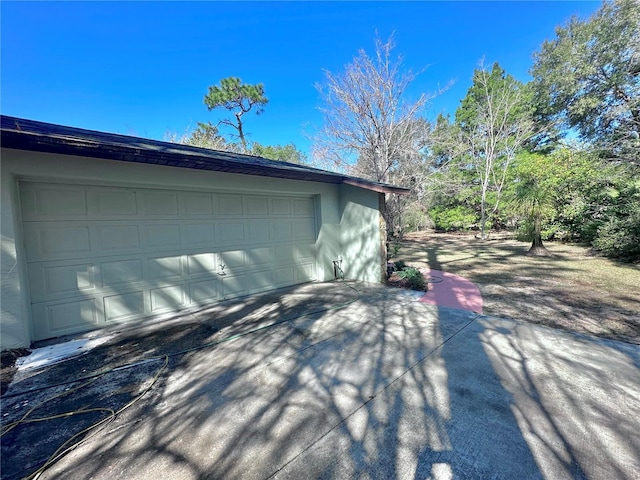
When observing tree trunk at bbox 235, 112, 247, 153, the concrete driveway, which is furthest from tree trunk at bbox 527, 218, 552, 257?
tree trunk at bbox 235, 112, 247, 153

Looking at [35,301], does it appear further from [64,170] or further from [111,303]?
[64,170]

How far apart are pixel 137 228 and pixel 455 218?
2251cm

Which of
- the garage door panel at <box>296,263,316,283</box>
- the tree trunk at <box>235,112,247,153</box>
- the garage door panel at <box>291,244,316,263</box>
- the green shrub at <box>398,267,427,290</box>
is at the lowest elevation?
the green shrub at <box>398,267,427,290</box>

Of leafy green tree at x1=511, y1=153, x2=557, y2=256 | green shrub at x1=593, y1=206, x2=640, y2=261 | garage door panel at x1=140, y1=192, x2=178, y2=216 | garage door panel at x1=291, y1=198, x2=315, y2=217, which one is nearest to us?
garage door panel at x1=140, y1=192, x2=178, y2=216

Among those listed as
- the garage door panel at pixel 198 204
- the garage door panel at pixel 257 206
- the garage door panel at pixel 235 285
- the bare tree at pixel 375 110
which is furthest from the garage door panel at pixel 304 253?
the bare tree at pixel 375 110

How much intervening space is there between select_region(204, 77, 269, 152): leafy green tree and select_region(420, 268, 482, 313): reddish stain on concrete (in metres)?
17.8

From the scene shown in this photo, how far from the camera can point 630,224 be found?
827cm

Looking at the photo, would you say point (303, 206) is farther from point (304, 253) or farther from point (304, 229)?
point (304, 253)

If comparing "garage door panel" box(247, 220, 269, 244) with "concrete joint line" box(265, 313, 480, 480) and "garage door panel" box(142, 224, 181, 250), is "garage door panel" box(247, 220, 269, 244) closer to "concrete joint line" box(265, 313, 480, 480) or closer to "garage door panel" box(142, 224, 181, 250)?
"garage door panel" box(142, 224, 181, 250)

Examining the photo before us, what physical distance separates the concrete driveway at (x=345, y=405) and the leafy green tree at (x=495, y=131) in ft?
54.0

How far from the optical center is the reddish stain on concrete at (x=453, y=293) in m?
5.01

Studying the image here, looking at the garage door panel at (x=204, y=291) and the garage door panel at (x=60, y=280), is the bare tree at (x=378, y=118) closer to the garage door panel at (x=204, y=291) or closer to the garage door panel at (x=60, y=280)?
the garage door panel at (x=204, y=291)

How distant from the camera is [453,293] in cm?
576

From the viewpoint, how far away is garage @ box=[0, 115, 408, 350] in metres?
3.47
